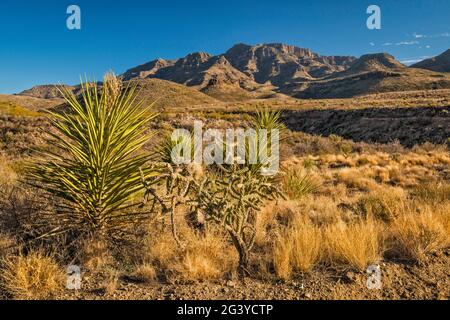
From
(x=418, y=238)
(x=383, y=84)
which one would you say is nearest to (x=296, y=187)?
(x=418, y=238)

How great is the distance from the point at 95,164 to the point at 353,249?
3.45 meters

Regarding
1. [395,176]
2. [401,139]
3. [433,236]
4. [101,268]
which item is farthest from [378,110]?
[101,268]

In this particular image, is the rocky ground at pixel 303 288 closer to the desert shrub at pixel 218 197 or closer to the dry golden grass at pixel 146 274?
the dry golden grass at pixel 146 274

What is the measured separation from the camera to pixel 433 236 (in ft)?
14.0

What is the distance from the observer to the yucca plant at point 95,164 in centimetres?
418

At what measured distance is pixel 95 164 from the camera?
13.7 feet

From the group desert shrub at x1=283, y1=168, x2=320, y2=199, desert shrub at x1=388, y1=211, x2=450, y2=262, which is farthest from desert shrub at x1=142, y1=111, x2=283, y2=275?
desert shrub at x1=283, y1=168, x2=320, y2=199

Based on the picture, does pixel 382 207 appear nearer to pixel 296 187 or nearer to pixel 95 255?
pixel 296 187

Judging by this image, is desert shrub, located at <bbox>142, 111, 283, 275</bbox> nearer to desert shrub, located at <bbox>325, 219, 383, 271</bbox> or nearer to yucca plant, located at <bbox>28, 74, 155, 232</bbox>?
yucca plant, located at <bbox>28, 74, 155, 232</bbox>

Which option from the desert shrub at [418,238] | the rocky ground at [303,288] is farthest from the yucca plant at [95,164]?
the desert shrub at [418,238]

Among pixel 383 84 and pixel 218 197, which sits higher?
pixel 383 84

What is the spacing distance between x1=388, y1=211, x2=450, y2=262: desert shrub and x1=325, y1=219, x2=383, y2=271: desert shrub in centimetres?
26

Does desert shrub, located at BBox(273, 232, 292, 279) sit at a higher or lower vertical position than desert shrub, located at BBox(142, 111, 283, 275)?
lower

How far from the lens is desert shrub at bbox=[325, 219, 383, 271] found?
3904mm
